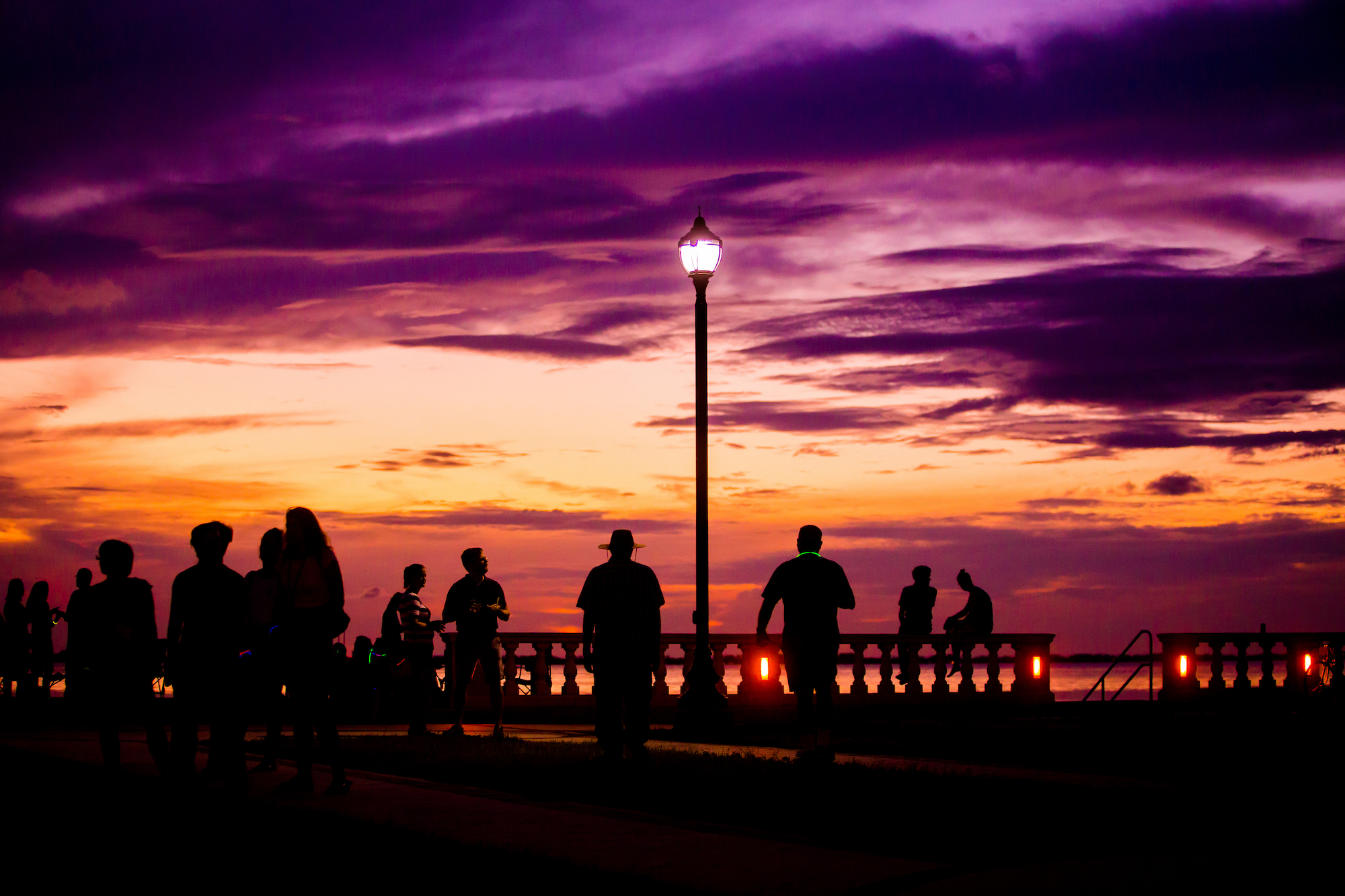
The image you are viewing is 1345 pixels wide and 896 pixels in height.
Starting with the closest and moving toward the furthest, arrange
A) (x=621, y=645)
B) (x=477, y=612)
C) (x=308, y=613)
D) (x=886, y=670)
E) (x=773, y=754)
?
(x=308, y=613) → (x=621, y=645) → (x=773, y=754) → (x=477, y=612) → (x=886, y=670)

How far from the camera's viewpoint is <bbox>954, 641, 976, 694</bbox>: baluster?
2495 cm

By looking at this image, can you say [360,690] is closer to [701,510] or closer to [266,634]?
[701,510]

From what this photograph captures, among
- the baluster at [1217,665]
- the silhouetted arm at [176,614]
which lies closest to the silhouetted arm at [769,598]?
the silhouetted arm at [176,614]

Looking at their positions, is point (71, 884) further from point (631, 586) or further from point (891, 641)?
point (891, 641)

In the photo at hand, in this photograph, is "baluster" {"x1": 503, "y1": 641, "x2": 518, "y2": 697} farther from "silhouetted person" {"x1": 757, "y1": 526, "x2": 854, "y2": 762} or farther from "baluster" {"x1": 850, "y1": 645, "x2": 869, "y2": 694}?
"silhouetted person" {"x1": 757, "y1": 526, "x2": 854, "y2": 762}

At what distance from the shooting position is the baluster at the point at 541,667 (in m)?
23.0

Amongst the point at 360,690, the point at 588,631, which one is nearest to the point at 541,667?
the point at 360,690

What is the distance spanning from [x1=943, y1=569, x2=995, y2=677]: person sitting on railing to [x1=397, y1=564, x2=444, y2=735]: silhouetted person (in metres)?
10.4

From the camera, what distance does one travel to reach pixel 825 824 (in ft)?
30.8

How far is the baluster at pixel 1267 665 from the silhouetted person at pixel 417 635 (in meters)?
16.1

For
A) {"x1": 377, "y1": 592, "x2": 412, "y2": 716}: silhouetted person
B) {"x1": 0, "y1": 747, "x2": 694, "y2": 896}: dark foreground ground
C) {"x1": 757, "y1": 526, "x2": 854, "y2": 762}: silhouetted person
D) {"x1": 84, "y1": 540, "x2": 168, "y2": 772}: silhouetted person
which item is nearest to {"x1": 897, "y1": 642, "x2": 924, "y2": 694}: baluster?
{"x1": 377, "y1": 592, "x2": 412, "y2": 716}: silhouetted person

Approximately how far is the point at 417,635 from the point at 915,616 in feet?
35.1

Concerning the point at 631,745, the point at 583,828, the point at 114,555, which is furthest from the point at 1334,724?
the point at 114,555

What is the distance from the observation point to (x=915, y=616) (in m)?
24.9
